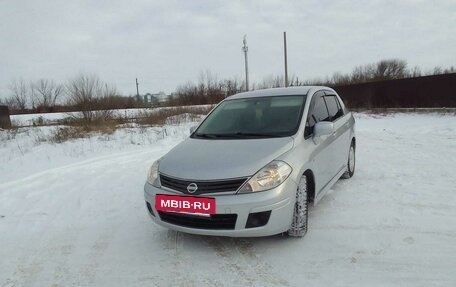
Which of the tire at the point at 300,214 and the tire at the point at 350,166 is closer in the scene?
the tire at the point at 300,214

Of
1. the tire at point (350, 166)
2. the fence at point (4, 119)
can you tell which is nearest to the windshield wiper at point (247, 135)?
the tire at point (350, 166)

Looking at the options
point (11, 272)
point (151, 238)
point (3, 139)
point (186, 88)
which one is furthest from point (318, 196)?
point (186, 88)

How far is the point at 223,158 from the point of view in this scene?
3.23 meters

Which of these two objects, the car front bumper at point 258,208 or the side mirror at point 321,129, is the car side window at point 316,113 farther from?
the car front bumper at point 258,208

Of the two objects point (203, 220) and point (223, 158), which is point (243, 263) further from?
point (223, 158)

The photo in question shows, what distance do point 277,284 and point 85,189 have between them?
3955 mm

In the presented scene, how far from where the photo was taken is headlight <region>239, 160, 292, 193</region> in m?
2.98

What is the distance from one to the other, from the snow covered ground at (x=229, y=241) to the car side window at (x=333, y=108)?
3.52 feet

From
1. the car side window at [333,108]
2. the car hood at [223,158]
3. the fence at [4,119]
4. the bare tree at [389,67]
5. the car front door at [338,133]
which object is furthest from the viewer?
the bare tree at [389,67]

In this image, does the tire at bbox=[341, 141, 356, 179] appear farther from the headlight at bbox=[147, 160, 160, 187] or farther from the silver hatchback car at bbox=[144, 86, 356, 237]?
the headlight at bbox=[147, 160, 160, 187]

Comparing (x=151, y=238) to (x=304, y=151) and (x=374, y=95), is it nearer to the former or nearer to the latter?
(x=304, y=151)

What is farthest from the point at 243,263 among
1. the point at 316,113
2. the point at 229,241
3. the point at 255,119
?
the point at 316,113

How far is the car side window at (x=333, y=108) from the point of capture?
193 inches
